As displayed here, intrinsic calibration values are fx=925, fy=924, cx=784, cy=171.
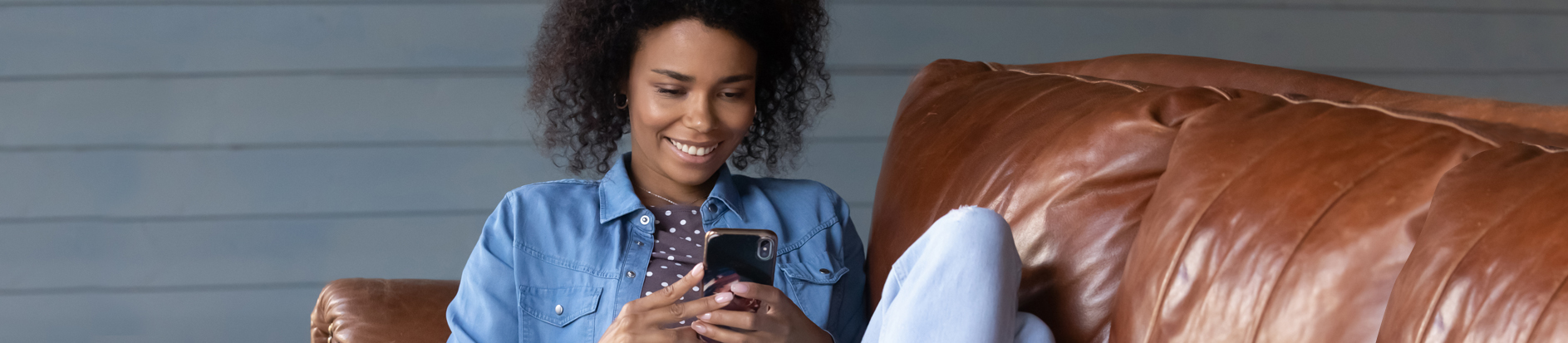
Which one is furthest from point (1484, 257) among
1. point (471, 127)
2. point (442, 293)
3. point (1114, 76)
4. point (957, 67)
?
point (471, 127)

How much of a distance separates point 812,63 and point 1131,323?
68 cm

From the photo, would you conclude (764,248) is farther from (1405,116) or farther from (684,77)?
(1405,116)

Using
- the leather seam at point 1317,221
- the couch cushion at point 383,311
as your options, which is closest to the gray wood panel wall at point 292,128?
the couch cushion at point 383,311

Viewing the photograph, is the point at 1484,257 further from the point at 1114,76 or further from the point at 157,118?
the point at 157,118

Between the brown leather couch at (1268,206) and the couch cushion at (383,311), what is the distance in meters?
0.59

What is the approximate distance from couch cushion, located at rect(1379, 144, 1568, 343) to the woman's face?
2.18 ft

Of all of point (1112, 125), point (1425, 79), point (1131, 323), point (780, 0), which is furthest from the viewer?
point (1425, 79)

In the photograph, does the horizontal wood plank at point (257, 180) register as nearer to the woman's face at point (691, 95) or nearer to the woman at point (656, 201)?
the woman at point (656, 201)

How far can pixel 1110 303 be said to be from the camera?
796mm

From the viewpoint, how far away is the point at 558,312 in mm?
1054

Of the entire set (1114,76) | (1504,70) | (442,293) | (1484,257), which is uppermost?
(1504,70)

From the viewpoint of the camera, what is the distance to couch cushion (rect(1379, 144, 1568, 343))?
50 cm

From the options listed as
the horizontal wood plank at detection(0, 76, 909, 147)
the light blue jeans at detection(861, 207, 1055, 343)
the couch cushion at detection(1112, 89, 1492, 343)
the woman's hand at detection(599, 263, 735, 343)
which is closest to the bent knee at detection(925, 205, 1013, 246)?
the light blue jeans at detection(861, 207, 1055, 343)

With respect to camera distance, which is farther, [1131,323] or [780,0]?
[780,0]
